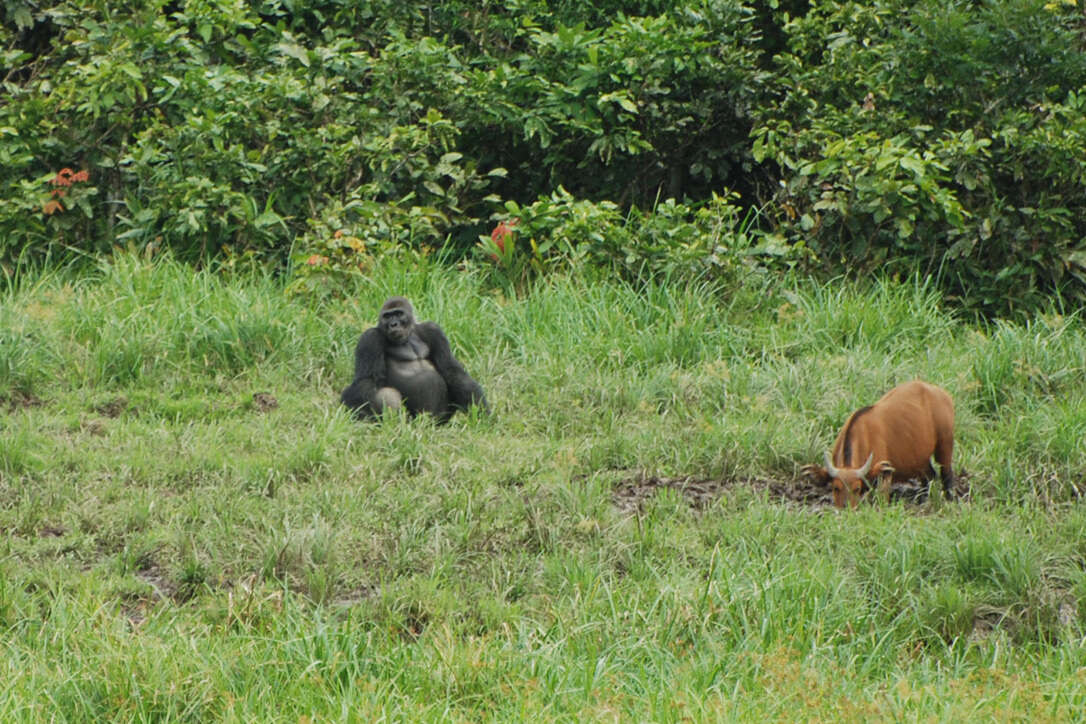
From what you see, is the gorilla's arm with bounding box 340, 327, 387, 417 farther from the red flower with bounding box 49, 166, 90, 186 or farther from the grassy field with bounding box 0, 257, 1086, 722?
the red flower with bounding box 49, 166, 90, 186

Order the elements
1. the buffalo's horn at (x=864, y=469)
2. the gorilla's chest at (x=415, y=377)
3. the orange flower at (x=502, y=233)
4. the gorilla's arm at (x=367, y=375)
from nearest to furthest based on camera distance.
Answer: the buffalo's horn at (x=864, y=469) < the gorilla's arm at (x=367, y=375) < the gorilla's chest at (x=415, y=377) < the orange flower at (x=502, y=233)

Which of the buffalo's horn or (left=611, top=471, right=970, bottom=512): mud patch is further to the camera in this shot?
(left=611, top=471, right=970, bottom=512): mud patch

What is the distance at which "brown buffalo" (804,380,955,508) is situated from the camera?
5977mm

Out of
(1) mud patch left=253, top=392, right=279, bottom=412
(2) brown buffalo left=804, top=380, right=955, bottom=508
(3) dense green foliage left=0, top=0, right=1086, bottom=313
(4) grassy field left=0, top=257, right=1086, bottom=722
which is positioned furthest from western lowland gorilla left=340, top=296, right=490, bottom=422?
(2) brown buffalo left=804, top=380, right=955, bottom=508

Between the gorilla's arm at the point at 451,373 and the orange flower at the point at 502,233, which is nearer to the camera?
the gorilla's arm at the point at 451,373

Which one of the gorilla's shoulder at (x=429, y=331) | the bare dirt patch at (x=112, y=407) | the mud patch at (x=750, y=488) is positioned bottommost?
the bare dirt patch at (x=112, y=407)

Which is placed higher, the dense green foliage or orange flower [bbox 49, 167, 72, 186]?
the dense green foliage

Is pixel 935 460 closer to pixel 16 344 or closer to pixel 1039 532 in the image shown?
pixel 1039 532

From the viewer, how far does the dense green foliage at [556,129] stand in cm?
913

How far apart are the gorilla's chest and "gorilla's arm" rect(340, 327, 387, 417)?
0.07m

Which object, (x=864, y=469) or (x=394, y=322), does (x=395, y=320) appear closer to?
(x=394, y=322)

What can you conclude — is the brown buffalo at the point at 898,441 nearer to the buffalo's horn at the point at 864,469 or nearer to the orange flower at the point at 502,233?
the buffalo's horn at the point at 864,469

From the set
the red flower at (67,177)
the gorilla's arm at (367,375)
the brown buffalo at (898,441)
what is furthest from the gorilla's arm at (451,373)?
the red flower at (67,177)

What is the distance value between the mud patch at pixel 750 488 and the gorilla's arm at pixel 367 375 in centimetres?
143
